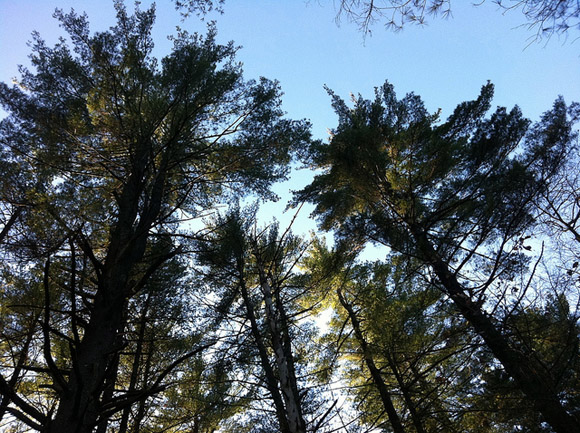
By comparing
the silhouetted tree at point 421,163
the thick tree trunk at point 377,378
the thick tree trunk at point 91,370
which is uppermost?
the silhouetted tree at point 421,163

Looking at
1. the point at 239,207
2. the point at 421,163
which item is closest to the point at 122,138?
the point at 239,207

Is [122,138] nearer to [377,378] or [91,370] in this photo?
[91,370]

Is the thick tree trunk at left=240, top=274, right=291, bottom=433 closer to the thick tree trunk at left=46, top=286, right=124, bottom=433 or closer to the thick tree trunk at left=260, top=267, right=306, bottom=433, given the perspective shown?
the thick tree trunk at left=260, top=267, right=306, bottom=433

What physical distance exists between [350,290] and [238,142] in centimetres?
738

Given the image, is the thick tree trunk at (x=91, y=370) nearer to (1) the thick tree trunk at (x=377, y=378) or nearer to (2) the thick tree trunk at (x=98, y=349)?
(2) the thick tree trunk at (x=98, y=349)

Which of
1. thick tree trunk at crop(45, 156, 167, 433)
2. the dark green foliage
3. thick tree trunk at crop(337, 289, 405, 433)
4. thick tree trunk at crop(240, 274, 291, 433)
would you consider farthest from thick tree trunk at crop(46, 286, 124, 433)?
thick tree trunk at crop(337, 289, 405, 433)

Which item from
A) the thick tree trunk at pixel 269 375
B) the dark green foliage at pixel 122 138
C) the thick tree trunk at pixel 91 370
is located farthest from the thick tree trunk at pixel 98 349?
the thick tree trunk at pixel 269 375

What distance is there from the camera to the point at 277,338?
580cm

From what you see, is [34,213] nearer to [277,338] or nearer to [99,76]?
[99,76]

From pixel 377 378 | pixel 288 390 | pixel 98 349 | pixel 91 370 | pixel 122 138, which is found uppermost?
pixel 122 138

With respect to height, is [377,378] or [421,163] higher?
[421,163]

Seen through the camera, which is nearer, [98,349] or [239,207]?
[98,349]

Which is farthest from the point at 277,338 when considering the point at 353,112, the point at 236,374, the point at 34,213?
the point at 353,112

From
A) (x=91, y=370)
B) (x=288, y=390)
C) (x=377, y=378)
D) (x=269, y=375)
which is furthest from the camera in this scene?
(x=377, y=378)
